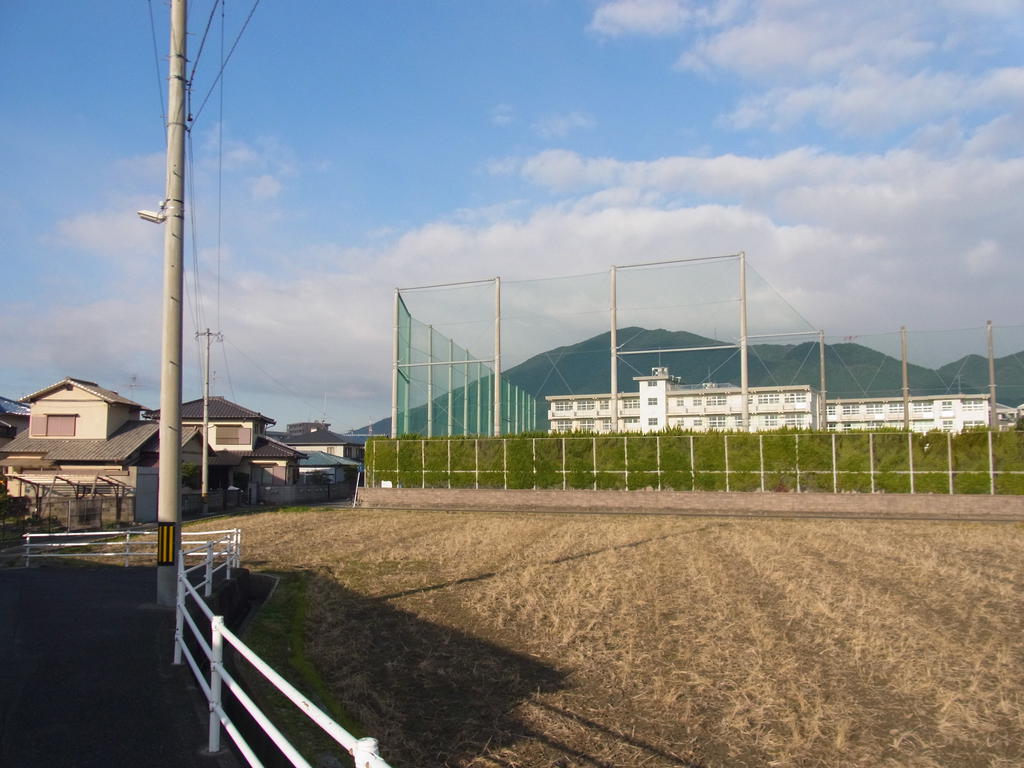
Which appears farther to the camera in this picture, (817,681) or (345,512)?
(345,512)

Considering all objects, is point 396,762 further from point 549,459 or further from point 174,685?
point 549,459

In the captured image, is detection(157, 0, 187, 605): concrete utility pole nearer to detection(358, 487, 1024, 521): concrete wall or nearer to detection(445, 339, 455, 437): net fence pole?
detection(358, 487, 1024, 521): concrete wall

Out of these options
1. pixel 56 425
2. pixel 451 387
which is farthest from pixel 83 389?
pixel 451 387

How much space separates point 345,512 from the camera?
95.3 feet

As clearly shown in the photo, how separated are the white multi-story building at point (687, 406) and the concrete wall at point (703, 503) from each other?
108 feet

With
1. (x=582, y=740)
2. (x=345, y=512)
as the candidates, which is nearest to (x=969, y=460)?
(x=345, y=512)

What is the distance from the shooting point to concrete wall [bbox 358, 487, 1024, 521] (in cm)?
2425

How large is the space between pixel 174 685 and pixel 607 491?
23.7 metres

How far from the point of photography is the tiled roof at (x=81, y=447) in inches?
1273

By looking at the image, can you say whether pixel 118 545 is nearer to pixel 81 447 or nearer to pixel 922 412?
pixel 81 447

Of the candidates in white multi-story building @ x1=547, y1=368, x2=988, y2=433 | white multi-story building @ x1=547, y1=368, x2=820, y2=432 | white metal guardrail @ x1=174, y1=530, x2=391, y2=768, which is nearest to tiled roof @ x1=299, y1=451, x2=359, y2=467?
white multi-story building @ x1=547, y1=368, x2=988, y2=433

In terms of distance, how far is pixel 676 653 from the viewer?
7.67 meters

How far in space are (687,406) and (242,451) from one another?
1586 inches

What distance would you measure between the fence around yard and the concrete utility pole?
2174 centimetres
